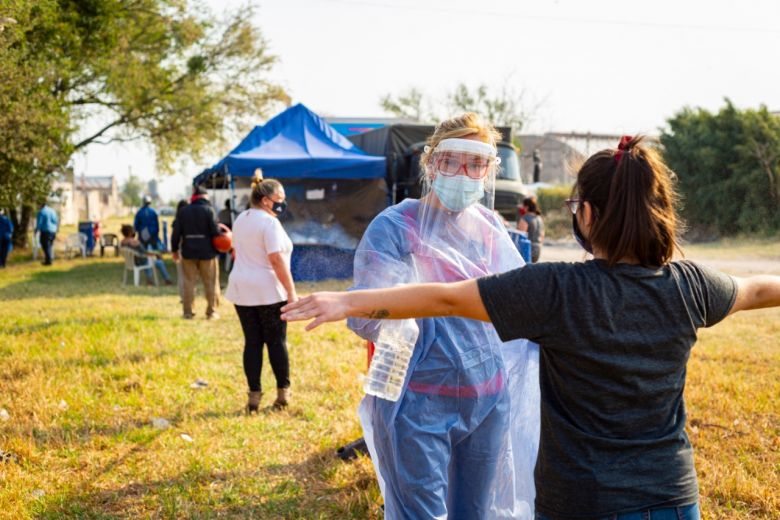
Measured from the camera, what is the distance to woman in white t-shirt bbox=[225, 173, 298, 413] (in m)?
5.17

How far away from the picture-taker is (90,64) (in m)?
20.2

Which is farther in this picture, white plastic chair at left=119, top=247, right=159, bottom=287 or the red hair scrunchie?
white plastic chair at left=119, top=247, right=159, bottom=287

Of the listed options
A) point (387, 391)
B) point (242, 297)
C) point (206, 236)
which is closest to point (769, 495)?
point (387, 391)

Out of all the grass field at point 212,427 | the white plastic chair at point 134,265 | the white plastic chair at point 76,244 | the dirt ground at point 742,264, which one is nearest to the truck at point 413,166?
the dirt ground at point 742,264

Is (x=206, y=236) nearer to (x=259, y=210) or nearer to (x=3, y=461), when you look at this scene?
(x=259, y=210)

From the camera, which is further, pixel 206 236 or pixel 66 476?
pixel 206 236

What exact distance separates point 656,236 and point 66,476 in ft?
12.6

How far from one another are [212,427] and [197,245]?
4970 mm

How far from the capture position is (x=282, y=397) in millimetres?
5539

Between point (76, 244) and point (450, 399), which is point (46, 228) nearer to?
point (76, 244)

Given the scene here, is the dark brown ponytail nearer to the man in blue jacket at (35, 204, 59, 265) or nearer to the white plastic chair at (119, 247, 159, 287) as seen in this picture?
the white plastic chair at (119, 247, 159, 287)

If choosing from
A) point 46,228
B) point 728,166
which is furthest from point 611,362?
point 728,166

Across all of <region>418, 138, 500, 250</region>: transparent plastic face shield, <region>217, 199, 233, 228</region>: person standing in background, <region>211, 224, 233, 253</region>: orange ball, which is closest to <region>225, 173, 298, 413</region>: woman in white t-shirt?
<region>418, 138, 500, 250</region>: transparent plastic face shield

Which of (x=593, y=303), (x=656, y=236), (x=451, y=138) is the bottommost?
(x=593, y=303)
